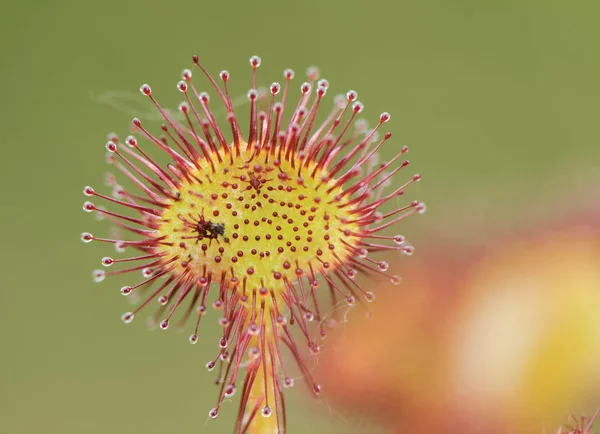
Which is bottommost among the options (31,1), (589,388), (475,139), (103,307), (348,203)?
(589,388)

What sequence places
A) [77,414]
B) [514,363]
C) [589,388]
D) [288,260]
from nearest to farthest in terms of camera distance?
[288,260] → [589,388] → [514,363] → [77,414]

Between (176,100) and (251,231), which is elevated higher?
(176,100)

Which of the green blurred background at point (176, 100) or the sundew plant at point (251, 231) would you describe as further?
the green blurred background at point (176, 100)

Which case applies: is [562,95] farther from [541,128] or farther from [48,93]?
[48,93]

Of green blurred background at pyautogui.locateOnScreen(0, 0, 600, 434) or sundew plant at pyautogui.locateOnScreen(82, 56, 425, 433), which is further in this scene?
green blurred background at pyautogui.locateOnScreen(0, 0, 600, 434)

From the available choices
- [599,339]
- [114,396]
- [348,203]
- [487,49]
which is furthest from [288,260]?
[487,49]

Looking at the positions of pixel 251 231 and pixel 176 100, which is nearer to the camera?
pixel 251 231

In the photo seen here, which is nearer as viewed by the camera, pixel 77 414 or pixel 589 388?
pixel 589 388

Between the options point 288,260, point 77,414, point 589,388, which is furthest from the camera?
point 77,414
